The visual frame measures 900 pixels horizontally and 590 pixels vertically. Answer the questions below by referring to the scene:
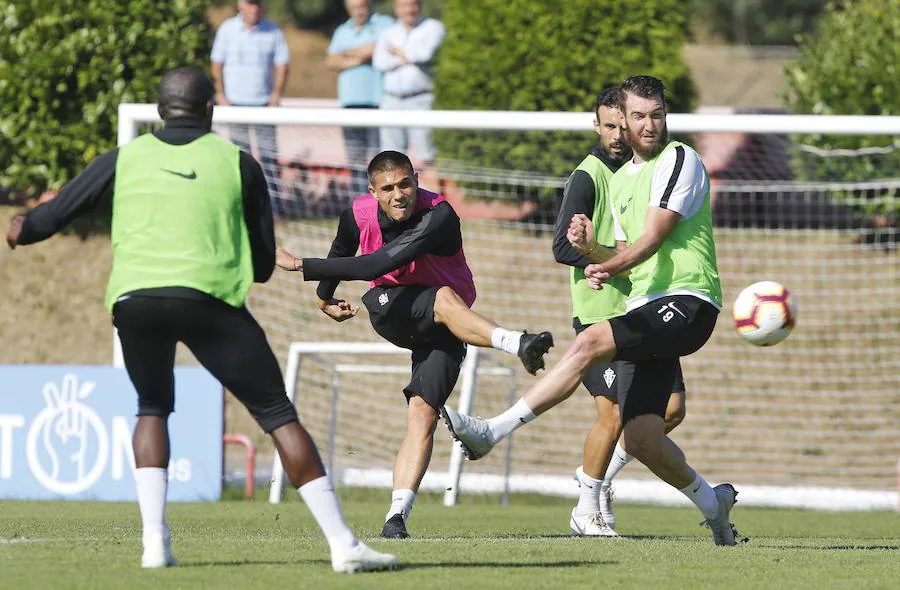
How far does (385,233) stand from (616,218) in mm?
1282

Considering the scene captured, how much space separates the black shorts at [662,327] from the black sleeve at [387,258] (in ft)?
3.55

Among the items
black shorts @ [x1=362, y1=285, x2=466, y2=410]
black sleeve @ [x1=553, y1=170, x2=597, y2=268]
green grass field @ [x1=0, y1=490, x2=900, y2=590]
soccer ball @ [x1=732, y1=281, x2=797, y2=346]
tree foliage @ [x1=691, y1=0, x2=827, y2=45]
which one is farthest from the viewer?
tree foliage @ [x1=691, y1=0, x2=827, y2=45]

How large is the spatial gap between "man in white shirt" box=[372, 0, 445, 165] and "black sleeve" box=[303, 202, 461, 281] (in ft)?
28.5

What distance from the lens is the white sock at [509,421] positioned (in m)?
7.60

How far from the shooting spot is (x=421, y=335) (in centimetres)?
845

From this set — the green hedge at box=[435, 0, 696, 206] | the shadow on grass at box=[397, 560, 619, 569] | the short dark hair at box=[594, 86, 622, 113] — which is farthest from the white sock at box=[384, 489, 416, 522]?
the green hedge at box=[435, 0, 696, 206]

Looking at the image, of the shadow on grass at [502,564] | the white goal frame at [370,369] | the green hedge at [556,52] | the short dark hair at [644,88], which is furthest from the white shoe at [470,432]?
the green hedge at [556,52]

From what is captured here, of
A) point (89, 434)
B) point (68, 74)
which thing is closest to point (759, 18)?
point (68, 74)

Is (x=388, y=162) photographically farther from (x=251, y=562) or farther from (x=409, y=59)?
(x=409, y=59)

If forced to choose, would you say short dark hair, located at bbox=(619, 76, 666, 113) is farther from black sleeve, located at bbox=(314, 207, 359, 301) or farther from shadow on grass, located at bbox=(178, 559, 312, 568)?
shadow on grass, located at bbox=(178, 559, 312, 568)

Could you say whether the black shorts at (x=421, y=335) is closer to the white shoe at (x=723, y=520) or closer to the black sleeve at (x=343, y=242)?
the black sleeve at (x=343, y=242)

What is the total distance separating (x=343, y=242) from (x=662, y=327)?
196cm

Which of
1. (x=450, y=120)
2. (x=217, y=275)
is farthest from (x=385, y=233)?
(x=450, y=120)

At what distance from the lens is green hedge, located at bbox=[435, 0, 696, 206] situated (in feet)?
60.6
